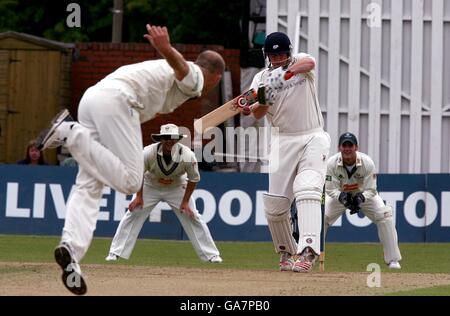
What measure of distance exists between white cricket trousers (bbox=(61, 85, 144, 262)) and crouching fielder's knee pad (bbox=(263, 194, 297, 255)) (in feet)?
10.4

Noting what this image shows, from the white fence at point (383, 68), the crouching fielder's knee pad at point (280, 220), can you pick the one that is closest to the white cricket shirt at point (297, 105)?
the crouching fielder's knee pad at point (280, 220)

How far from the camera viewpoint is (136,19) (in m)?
34.0

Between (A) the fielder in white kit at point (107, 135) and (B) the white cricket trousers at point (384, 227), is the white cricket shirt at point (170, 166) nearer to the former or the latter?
(B) the white cricket trousers at point (384, 227)

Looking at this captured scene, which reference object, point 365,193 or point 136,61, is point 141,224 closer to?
point 365,193

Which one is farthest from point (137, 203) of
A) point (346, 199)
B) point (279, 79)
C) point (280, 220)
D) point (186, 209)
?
point (279, 79)

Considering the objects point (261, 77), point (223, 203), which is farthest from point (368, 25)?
point (261, 77)

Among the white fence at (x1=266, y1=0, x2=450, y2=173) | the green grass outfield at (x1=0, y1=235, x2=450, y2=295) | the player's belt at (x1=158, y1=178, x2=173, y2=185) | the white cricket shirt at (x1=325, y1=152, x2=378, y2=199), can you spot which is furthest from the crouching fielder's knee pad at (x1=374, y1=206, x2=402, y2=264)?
the white fence at (x1=266, y1=0, x2=450, y2=173)

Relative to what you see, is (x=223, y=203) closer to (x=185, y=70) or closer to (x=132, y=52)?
(x=132, y=52)

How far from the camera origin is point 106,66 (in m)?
26.5

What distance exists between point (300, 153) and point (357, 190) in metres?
3.77

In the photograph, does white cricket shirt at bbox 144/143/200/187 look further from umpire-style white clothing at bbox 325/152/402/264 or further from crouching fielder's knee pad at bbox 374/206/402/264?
crouching fielder's knee pad at bbox 374/206/402/264

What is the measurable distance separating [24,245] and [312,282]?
8311 millimetres

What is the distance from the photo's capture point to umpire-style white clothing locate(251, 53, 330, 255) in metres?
13.0

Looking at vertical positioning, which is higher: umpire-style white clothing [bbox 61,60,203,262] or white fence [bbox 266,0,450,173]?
white fence [bbox 266,0,450,173]
